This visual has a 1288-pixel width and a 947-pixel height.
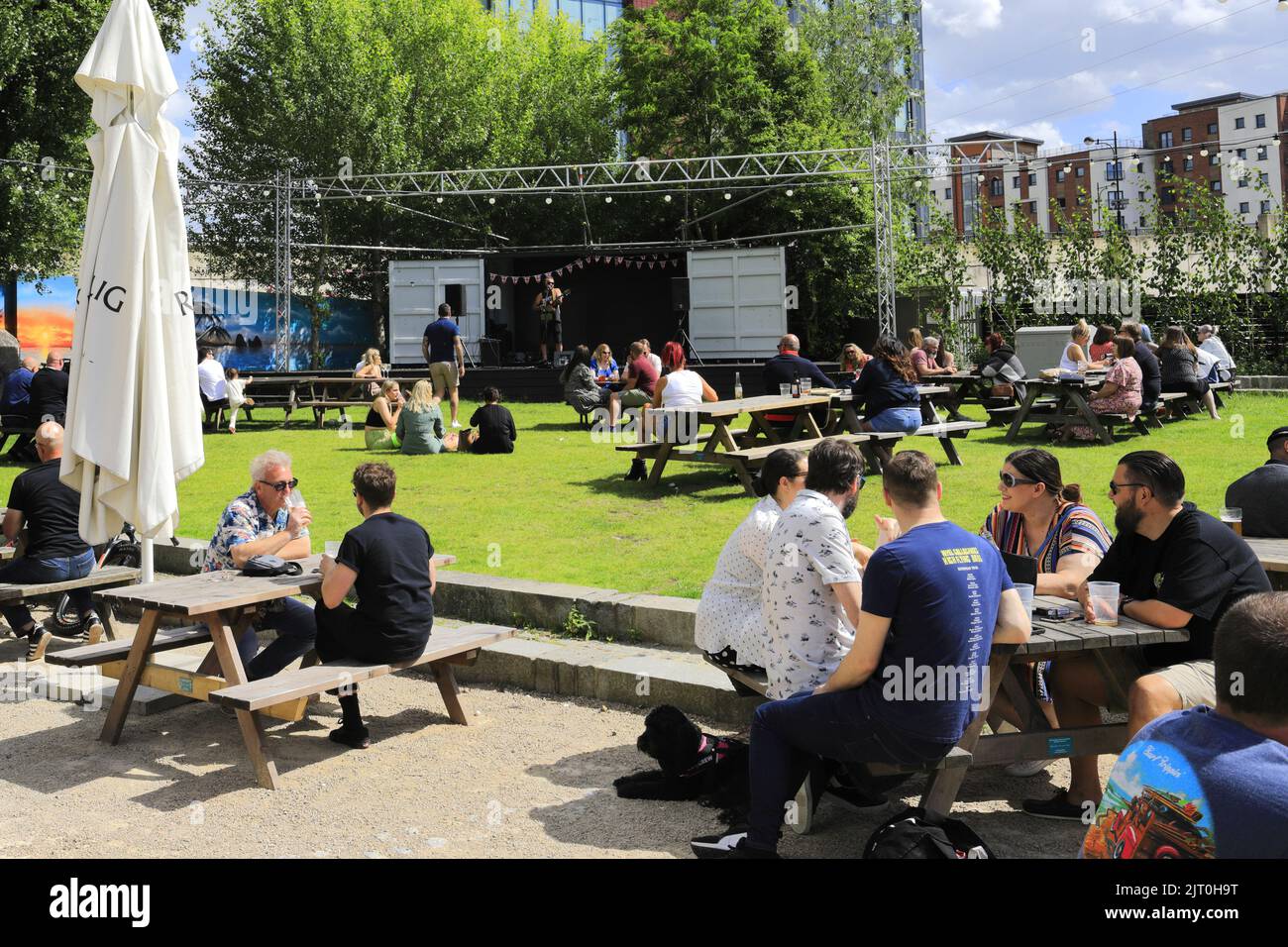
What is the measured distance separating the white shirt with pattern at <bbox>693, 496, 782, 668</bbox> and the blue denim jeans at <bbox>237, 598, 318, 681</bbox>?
1.99 m

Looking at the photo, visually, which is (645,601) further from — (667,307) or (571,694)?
(667,307)

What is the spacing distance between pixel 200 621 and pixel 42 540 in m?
2.30

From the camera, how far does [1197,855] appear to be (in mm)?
2271

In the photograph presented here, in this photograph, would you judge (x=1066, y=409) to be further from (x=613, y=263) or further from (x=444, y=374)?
(x=613, y=263)

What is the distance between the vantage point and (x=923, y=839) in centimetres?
332

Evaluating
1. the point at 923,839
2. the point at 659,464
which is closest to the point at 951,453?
the point at 659,464

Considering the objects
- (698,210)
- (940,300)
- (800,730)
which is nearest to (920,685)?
(800,730)

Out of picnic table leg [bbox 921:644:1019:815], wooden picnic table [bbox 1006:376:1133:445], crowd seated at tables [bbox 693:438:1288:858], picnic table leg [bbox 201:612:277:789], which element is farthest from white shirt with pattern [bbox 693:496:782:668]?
wooden picnic table [bbox 1006:376:1133:445]

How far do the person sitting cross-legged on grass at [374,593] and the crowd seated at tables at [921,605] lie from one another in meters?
1.27

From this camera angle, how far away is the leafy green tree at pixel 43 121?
22938 mm

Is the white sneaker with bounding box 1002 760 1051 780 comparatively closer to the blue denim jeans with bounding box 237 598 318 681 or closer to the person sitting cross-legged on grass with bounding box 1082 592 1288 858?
the person sitting cross-legged on grass with bounding box 1082 592 1288 858

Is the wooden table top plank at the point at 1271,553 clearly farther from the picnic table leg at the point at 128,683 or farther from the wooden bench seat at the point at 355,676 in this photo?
the picnic table leg at the point at 128,683
